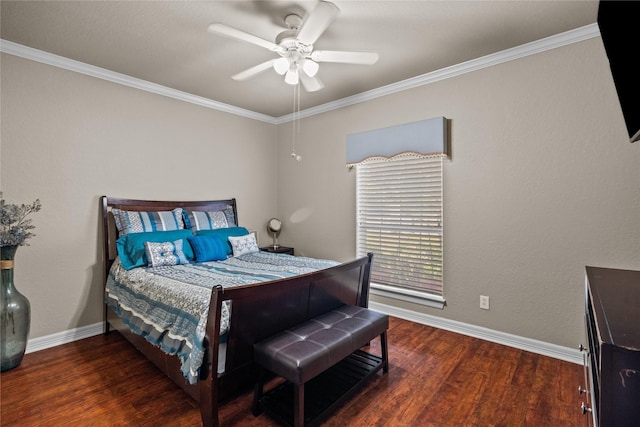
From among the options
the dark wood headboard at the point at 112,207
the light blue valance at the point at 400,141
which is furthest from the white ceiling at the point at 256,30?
the dark wood headboard at the point at 112,207

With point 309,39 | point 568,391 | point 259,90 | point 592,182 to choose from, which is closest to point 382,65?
point 309,39

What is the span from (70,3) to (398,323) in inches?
151

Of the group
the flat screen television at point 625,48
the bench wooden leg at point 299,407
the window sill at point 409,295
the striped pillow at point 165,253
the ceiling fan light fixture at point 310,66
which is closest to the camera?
the flat screen television at point 625,48

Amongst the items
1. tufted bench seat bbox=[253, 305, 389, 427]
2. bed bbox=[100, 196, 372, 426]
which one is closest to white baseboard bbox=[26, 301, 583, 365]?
bed bbox=[100, 196, 372, 426]

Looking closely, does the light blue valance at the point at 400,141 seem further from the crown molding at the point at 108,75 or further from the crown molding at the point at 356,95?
the crown molding at the point at 108,75

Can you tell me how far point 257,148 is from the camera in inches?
183

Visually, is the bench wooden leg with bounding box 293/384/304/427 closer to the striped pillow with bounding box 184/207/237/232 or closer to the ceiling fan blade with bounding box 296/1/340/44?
the ceiling fan blade with bounding box 296/1/340/44

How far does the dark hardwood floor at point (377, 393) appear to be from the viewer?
73.7 inches

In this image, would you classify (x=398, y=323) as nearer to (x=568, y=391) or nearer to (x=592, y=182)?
(x=568, y=391)

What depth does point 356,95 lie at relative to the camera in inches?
151

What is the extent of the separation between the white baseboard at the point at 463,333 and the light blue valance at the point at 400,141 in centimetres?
171

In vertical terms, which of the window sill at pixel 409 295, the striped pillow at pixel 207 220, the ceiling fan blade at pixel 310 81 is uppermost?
the ceiling fan blade at pixel 310 81

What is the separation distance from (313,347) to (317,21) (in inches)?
75.7

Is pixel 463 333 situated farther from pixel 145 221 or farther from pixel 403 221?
pixel 145 221
